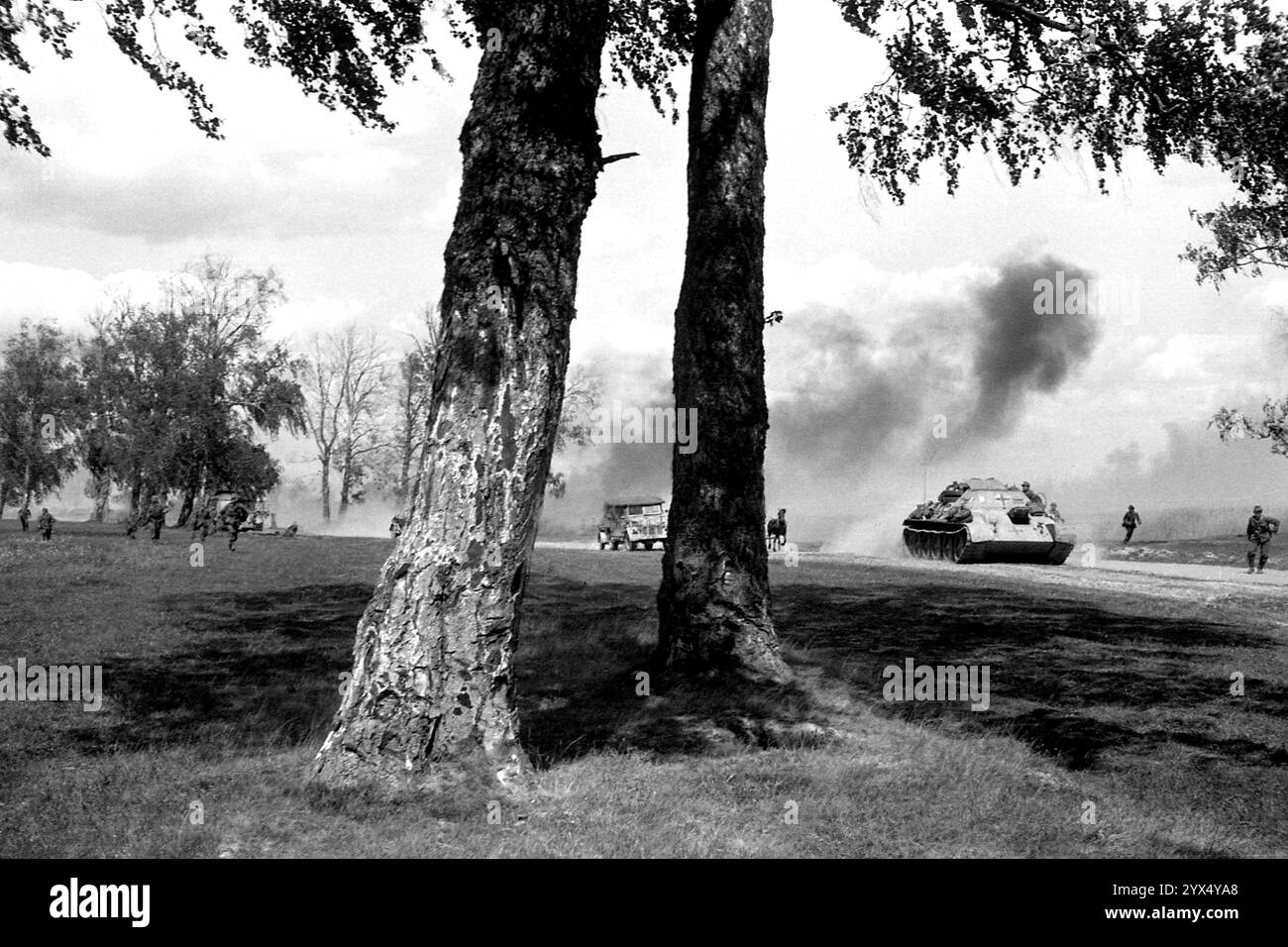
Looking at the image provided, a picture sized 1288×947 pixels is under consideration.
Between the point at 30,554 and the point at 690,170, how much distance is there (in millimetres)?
23173

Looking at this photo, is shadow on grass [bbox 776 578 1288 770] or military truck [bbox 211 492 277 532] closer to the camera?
shadow on grass [bbox 776 578 1288 770]

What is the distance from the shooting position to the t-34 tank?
3097 cm

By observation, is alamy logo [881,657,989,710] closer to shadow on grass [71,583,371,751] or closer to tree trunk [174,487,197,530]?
shadow on grass [71,583,371,751]

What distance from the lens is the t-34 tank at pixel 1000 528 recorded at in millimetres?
30969

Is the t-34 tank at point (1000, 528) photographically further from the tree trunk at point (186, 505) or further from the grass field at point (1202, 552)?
the tree trunk at point (186, 505)

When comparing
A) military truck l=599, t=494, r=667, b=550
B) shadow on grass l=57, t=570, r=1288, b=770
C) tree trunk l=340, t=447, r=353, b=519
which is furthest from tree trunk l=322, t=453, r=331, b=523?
shadow on grass l=57, t=570, r=1288, b=770

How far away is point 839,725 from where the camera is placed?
28.2ft

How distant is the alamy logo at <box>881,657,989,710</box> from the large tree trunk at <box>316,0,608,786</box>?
15.4 ft

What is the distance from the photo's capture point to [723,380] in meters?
10.1
